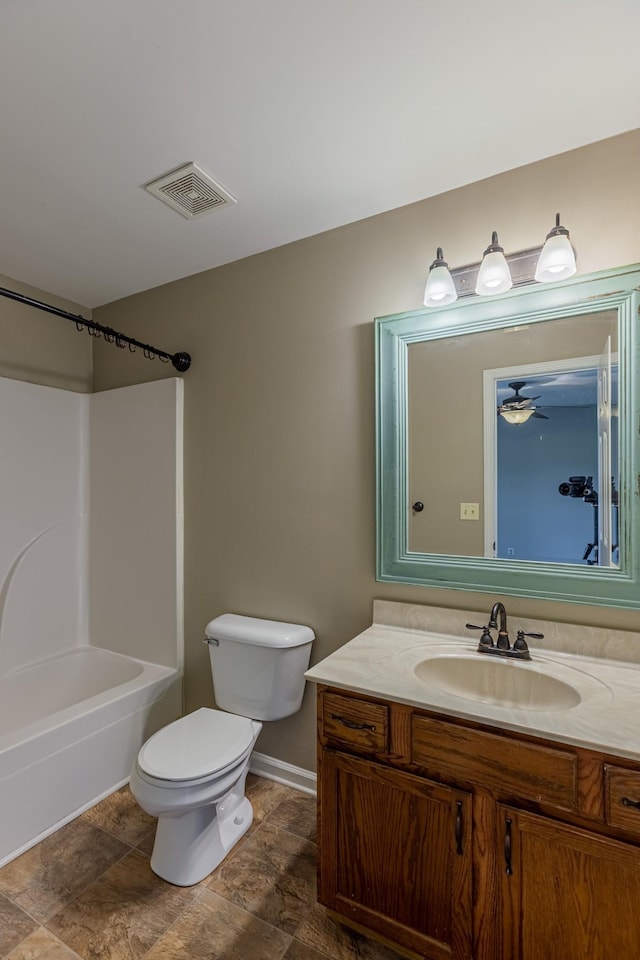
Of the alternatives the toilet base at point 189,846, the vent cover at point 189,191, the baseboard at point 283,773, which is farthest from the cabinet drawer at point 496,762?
the vent cover at point 189,191

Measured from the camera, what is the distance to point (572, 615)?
1.50 m

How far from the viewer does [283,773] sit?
2098mm

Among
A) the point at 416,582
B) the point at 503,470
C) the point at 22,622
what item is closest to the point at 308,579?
the point at 416,582

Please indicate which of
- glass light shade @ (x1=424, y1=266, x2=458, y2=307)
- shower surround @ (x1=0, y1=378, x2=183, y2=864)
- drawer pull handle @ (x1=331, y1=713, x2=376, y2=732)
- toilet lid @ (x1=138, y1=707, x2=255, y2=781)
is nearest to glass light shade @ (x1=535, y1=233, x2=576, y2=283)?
glass light shade @ (x1=424, y1=266, x2=458, y2=307)

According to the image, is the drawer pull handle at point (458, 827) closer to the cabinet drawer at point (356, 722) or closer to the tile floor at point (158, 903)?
the cabinet drawer at point (356, 722)

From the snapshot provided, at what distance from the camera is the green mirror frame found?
4.64 feet

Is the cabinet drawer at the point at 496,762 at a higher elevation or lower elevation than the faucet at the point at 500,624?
lower

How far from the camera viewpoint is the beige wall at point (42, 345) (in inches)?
94.9

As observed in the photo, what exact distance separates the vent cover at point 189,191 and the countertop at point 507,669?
1.71 meters

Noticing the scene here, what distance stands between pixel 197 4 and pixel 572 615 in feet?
6.39

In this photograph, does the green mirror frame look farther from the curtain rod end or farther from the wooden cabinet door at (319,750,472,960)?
the curtain rod end

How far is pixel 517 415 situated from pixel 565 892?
130cm

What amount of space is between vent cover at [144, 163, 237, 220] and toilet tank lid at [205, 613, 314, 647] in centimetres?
172

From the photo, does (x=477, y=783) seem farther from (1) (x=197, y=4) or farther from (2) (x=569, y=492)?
(1) (x=197, y=4)
